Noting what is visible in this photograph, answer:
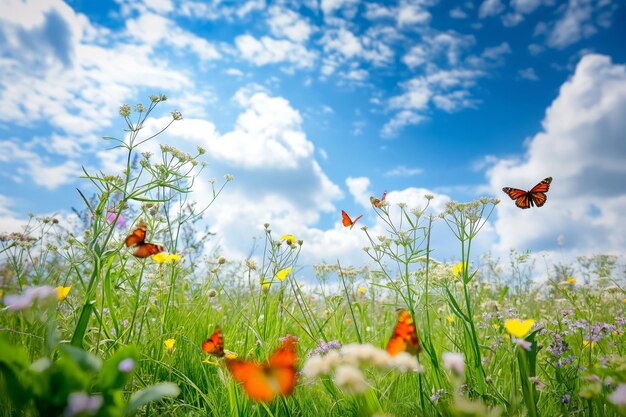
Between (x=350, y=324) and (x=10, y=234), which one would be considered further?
(x=350, y=324)

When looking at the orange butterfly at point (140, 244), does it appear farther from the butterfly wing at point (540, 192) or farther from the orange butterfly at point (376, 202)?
the butterfly wing at point (540, 192)

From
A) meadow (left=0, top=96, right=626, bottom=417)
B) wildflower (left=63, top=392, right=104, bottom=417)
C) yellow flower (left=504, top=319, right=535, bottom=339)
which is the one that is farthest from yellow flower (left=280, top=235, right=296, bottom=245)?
wildflower (left=63, top=392, right=104, bottom=417)

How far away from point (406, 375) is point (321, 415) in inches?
29.3

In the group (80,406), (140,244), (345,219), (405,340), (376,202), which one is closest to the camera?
(80,406)

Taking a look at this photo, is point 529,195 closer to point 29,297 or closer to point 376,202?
point 376,202

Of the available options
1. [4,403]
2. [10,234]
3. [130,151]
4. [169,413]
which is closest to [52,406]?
[4,403]

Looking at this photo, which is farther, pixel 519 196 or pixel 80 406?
pixel 519 196

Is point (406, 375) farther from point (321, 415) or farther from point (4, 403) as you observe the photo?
point (4, 403)

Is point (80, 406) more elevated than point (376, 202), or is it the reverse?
point (376, 202)

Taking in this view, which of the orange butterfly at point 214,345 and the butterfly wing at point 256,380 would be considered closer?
the butterfly wing at point 256,380

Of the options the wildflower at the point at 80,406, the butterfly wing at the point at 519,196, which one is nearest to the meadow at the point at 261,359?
the wildflower at the point at 80,406

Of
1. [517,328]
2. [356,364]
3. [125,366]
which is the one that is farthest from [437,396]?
[125,366]

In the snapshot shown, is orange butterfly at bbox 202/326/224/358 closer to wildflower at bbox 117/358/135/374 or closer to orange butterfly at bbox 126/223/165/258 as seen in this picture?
orange butterfly at bbox 126/223/165/258

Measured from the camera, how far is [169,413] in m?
2.39
